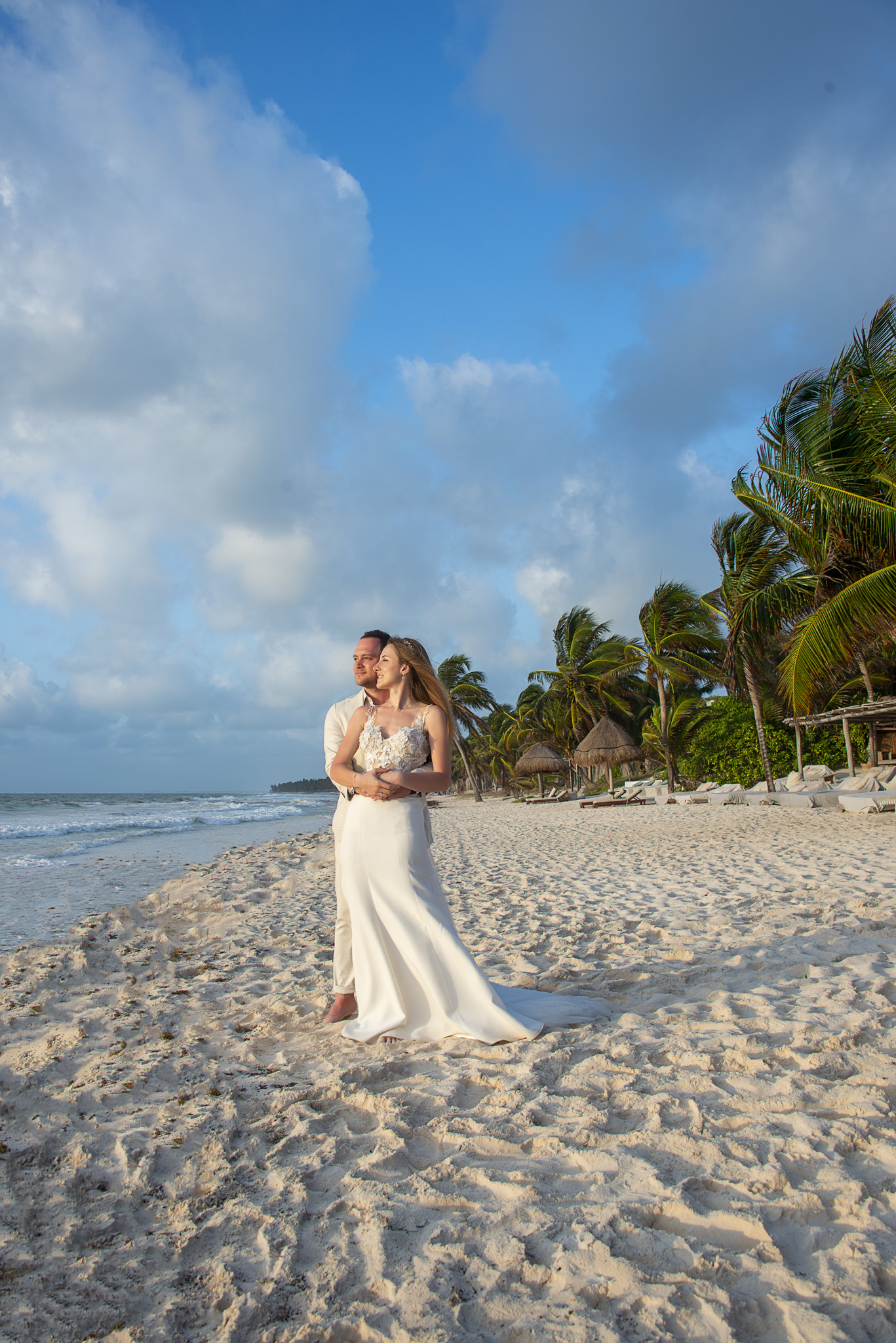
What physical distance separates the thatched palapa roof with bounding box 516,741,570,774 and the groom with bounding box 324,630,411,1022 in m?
26.5

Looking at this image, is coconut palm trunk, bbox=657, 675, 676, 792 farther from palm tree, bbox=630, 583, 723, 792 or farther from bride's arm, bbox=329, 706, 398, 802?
bride's arm, bbox=329, 706, 398, 802

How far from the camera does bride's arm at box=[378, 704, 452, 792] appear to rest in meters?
3.03

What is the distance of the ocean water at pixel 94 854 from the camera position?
25.1 ft

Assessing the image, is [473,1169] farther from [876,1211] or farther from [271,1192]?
[876,1211]

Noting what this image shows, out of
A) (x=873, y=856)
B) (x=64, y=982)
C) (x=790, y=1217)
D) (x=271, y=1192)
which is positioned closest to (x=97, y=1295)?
(x=271, y=1192)

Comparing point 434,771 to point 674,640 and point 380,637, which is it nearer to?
point 380,637

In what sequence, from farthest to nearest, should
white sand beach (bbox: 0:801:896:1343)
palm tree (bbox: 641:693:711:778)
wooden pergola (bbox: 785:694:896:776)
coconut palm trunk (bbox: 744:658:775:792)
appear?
palm tree (bbox: 641:693:711:778) < coconut palm trunk (bbox: 744:658:775:792) < wooden pergola (bbox: 785:694:896:776) < white sand beach (bbox: 0:801:896:1343)

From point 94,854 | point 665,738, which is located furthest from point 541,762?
point 94,854

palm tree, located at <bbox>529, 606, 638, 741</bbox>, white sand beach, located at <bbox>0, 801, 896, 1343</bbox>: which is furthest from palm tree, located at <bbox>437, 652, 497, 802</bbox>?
white sand beach, located at <bbox>0, 801, 896, 1343</bbox>

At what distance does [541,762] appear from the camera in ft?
96.5

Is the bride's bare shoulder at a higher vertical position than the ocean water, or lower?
A: higher

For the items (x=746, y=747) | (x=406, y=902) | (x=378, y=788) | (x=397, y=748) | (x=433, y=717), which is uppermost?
(x=746, y=747)

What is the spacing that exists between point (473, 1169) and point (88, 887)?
9.10 m

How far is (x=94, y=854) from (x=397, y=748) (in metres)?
13.6
